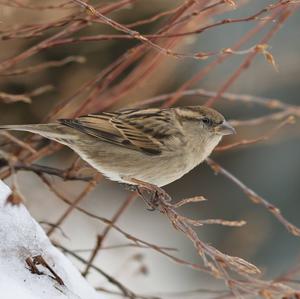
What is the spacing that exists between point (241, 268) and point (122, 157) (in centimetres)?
112

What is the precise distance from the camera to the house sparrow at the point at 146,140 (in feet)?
9.20

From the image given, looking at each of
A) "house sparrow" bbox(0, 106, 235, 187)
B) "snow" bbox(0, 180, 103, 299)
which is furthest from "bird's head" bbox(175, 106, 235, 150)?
"snow" bbox(0, 180, 103, 299)

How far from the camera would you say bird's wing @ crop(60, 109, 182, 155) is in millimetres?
2869

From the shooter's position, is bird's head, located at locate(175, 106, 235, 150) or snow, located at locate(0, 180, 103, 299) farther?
bird's head, located at locate(175, 106, 235, 150)

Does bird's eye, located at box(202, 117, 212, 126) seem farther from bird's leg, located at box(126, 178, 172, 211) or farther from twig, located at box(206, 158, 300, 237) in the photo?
bird's leg, located at box(126, 178, 172, 211)

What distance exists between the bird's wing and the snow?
86 cm

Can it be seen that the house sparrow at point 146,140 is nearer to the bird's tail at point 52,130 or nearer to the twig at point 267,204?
the bird's tail at point 52,130

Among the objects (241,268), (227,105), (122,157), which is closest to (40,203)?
(122,157)

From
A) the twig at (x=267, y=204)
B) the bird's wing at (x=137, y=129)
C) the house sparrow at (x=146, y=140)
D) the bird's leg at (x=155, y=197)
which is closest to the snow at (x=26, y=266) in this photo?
the bird's leg at (x=155, y=197)

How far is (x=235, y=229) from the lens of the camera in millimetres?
5938

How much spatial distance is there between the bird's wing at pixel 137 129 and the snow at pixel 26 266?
2.81 ft

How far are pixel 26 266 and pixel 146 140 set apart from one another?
1.15m

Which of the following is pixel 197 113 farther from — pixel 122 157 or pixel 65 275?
pixel 65 275

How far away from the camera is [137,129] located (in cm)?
292
